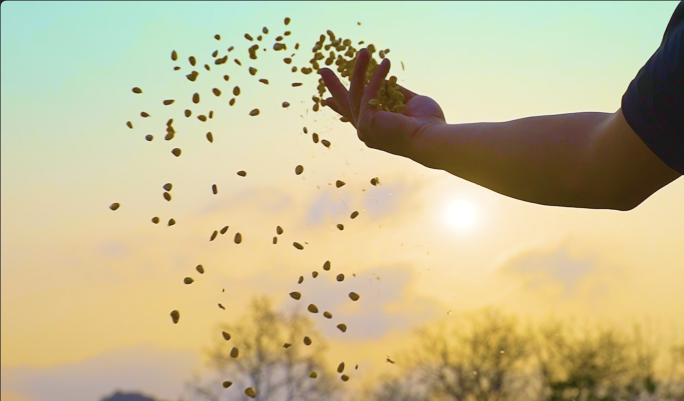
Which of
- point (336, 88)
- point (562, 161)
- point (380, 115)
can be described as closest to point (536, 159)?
point (562, 161)

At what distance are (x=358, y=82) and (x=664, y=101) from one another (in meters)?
1.08

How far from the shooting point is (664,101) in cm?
129

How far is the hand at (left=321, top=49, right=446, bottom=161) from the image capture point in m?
2.04

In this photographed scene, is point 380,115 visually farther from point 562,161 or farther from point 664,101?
point 664,101

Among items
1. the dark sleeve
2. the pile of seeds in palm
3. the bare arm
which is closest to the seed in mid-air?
the pile of seeds in palm

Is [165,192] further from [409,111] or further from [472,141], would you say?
[472,141]

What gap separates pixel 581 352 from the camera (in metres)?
20.0

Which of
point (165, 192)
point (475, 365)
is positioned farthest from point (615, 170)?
point (475, 365)

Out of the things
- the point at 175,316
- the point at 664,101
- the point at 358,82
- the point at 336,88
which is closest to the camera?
the point at 664,101

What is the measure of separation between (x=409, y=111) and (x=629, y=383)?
60.7 ft

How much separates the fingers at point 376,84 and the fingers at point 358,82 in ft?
0.14

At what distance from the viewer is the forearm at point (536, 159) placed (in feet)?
4.96

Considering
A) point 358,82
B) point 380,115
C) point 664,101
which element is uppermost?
point 358,82

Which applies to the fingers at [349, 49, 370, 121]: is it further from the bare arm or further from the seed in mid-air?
the seed in mid-air
